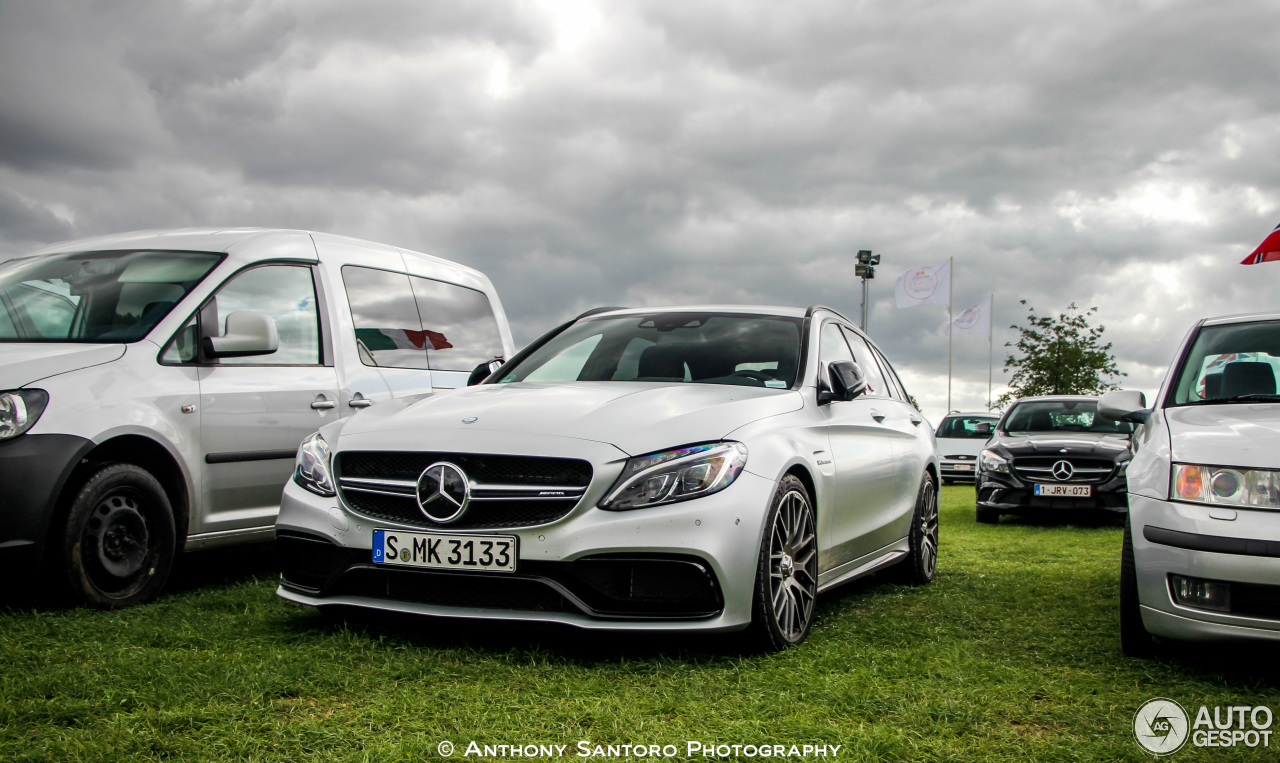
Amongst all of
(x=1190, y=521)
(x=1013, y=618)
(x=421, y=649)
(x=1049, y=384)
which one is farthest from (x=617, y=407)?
(x=1049, y=384)

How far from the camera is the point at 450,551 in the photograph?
391 cm

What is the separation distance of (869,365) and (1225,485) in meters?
2.87

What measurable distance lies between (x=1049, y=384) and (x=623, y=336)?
4756 centimetres

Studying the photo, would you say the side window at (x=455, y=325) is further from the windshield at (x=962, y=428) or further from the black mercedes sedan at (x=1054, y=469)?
the windshield at (x=962, y=428)

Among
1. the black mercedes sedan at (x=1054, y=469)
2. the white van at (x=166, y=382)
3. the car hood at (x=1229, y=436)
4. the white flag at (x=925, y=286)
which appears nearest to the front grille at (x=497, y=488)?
the white van at (x=166, y=382)

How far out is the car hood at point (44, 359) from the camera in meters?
4.69

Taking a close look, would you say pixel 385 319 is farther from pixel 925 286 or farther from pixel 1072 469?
pixel 925 286

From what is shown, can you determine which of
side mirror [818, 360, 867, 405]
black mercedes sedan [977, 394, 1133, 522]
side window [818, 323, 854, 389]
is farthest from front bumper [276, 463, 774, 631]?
black mercedes sedan [977, 394, 1133, 522]

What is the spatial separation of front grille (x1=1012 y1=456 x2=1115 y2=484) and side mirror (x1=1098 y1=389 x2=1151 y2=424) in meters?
7.07

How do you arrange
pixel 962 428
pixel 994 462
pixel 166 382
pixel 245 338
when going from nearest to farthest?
1. pixel 166 382
2. pixel 245 338
3. pixel 994 462
4. pixel 962 428

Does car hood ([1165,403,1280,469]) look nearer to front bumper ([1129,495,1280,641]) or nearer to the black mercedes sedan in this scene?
front bumper ([1129,495,1280,641])

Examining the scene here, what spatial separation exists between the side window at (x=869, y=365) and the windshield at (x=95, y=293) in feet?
12.0

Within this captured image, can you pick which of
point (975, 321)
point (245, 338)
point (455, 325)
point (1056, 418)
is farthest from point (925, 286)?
point (245, 338)

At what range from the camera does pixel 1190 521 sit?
3908 millimetres
